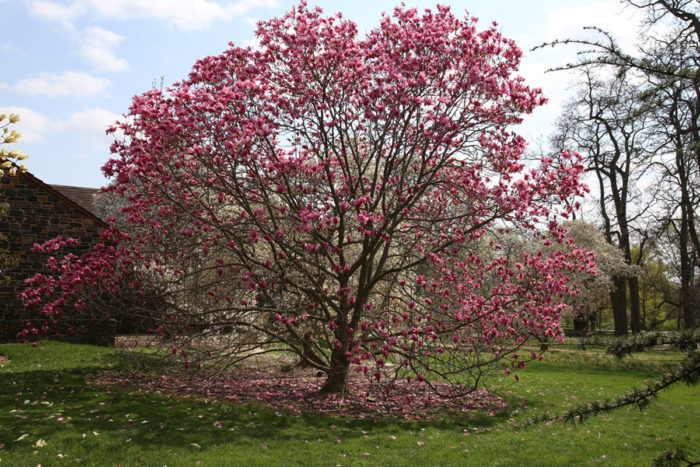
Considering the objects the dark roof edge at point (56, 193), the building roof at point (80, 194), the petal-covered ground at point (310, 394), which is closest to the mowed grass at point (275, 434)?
the petal-covered ground at point (310, 394)

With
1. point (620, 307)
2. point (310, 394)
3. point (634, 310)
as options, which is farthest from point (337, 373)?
point (620, 307)

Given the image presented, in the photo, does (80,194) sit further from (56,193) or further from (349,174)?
(349,174)

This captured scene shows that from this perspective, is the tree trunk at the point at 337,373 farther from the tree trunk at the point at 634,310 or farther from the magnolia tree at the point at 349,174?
the tree trunk at the point at 634,310

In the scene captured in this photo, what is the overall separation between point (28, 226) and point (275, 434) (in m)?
16.1

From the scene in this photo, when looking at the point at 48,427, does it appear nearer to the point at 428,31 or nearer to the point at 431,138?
the point at 431,138

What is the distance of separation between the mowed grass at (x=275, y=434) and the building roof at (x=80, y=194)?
22.7m

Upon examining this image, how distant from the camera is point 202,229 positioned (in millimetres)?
10039

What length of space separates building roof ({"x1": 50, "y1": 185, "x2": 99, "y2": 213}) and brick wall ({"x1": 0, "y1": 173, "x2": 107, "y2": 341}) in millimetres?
11630

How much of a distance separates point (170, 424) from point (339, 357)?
3.63 m

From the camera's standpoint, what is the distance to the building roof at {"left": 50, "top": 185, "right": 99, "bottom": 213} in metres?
31.5

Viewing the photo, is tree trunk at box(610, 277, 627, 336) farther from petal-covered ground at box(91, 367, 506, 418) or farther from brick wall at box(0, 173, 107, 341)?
brick wall at box(0, 173, 107, 341)

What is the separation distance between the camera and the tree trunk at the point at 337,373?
10039 mm

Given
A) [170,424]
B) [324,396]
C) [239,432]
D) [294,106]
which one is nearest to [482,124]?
[294,106]

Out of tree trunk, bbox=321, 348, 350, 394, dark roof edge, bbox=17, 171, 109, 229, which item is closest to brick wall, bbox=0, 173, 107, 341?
dark roof edge, bbox=17, 171, 109, 229
